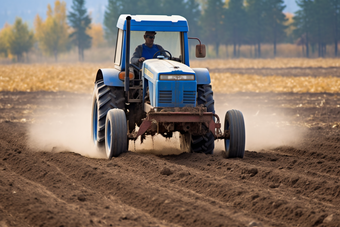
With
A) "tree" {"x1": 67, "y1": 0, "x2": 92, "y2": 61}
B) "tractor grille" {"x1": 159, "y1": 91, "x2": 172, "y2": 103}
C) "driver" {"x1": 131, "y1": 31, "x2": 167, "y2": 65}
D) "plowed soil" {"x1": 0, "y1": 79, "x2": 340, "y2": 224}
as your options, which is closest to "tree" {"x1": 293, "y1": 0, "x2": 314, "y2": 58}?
"tree" {"x1": 67, "y1": 0, "x2": 92, "y2": 61}

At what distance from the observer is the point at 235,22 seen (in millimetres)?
94125

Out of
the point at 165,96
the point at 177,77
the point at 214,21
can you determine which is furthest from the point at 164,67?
the point at 214,21

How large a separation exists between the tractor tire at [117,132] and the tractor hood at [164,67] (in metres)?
0.93

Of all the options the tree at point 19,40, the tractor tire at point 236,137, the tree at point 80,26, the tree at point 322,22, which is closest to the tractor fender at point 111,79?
the tractor tire at point 236,137

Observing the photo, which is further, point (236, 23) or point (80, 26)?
point (80, 26)

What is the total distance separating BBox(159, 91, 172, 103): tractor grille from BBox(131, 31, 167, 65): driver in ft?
4.53

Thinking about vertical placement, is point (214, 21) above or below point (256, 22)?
above

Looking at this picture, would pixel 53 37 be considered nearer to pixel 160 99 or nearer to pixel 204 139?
pixel 204 139

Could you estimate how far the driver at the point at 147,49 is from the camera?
954 cm

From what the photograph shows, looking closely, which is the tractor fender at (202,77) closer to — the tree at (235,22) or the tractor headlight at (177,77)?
the tractor headlight at (177,77)

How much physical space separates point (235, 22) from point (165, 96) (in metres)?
88.3

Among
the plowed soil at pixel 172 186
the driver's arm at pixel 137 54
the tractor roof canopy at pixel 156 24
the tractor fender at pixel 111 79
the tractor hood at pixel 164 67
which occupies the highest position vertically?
the tractor roof canopy at pixel 156 24

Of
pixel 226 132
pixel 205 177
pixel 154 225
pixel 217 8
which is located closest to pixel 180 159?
pixel 226 132

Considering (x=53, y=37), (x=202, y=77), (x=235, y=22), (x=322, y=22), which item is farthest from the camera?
(x=53, y=37)
